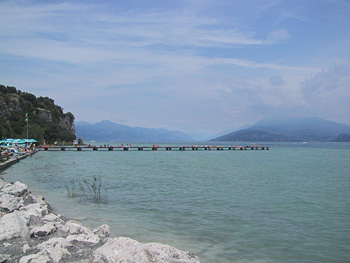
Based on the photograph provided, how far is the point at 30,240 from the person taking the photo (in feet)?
28.3

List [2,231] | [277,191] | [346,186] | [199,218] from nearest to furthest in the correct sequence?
[2,231]
[199,218]
[277,191]
[346,186]

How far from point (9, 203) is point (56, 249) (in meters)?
6.93

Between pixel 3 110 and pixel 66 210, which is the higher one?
pixel 3 110

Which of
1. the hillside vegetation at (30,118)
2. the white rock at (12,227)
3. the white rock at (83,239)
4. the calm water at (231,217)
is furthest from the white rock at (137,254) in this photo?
the hillside vegetation at (30,118)

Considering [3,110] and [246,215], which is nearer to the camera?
[246,215]

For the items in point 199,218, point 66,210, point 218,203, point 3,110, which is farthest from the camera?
point 3,110

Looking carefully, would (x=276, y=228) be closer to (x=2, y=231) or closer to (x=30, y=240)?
(x=30, y=240)

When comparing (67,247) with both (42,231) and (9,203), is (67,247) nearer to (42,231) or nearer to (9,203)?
(42,231)

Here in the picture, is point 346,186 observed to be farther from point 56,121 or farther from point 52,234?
point 56,121

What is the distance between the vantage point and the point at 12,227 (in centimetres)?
883

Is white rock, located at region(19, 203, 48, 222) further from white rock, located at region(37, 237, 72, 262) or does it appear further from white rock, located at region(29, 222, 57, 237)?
white rock, located at region(37, 237, 72, 262)

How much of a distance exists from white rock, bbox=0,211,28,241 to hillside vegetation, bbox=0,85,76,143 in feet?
248

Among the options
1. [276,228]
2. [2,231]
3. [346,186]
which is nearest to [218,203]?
[276,228]

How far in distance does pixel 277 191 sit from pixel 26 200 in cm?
1439
